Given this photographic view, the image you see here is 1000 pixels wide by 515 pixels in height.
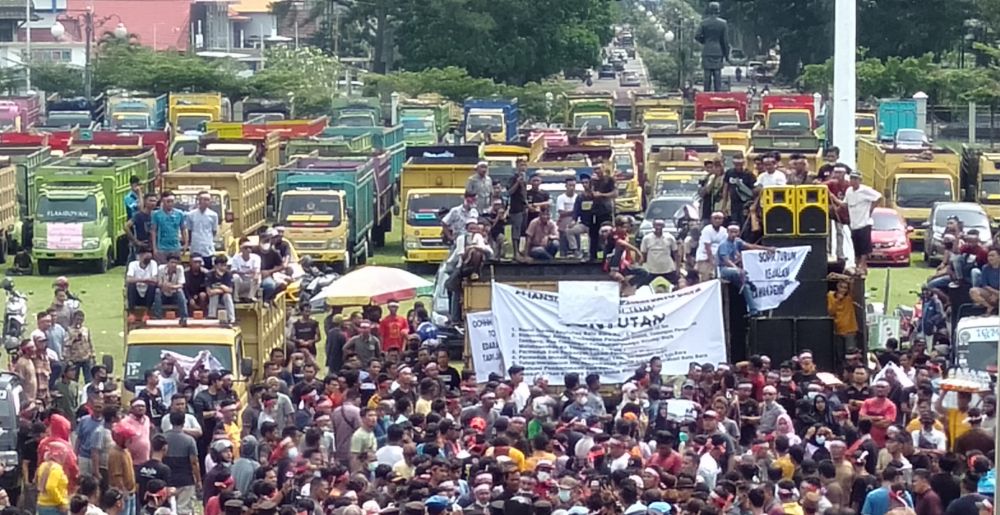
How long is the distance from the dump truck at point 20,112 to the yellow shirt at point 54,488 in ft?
156

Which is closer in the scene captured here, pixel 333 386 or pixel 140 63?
pixel 333 386

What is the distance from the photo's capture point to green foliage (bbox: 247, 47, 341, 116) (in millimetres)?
83375

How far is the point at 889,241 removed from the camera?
1654 inches

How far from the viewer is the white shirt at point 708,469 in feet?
60.6

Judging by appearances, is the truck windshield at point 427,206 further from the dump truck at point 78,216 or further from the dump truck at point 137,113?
the dump truck at point 137,113

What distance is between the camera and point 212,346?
82.1 feet

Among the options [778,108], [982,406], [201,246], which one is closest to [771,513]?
[982,406]

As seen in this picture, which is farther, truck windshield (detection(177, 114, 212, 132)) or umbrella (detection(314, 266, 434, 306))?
truck windshield (detection(177, 114, 212, 132))

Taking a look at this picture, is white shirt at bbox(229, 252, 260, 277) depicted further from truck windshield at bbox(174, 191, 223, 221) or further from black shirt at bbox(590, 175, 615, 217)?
truck windshield at bbox(174, 191, 223, 221)

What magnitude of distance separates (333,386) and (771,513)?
7.15m

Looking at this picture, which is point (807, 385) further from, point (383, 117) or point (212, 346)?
point (383, 117)

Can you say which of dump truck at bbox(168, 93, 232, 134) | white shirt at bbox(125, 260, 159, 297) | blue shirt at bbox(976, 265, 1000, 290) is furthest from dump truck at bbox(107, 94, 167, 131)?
blue shirt at bbox(976, 265, 1000, 290)

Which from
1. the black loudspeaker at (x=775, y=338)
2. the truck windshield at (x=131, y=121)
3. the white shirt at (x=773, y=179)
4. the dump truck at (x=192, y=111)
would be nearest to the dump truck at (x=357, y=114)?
the dump truck at (x=192, y=111)

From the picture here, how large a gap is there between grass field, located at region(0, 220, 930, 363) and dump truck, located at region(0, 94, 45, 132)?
2473 centimetres
